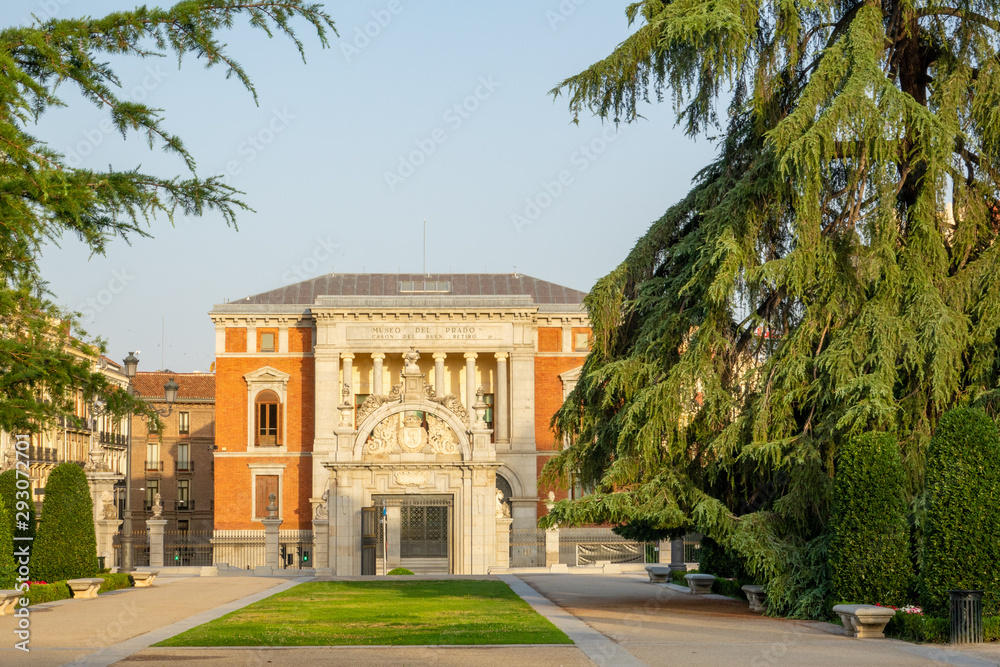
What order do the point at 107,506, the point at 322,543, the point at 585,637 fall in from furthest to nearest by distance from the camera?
1. the point at 322,543
2. the point at 107,506
3. the point at 585,637

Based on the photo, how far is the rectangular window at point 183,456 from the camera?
2977 inches

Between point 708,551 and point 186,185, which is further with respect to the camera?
point 708,551

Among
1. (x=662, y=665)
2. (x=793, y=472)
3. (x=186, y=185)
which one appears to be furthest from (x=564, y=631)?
(x=186, y=185)

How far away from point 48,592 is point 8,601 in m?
3.34

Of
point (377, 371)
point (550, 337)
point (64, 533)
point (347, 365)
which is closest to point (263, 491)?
point (347, 365)

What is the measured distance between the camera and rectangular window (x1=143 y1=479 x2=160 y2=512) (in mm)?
73375

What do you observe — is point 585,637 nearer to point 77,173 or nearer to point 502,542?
point 77,173

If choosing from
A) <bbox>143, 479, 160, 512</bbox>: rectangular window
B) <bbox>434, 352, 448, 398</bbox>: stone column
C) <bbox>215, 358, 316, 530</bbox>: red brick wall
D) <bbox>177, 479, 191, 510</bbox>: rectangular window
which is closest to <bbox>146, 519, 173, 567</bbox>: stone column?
<bbox>215, 358, 316, 530</bbox>: red brick wall

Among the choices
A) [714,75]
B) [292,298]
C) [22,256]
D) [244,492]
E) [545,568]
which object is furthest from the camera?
[292,298]

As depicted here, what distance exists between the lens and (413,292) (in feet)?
192

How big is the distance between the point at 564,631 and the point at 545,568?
20208mm

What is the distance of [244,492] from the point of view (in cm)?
5506

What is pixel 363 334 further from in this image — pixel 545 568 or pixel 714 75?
pixel 714 75

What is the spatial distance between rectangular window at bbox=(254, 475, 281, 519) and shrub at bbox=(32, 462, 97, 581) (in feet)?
98.4
